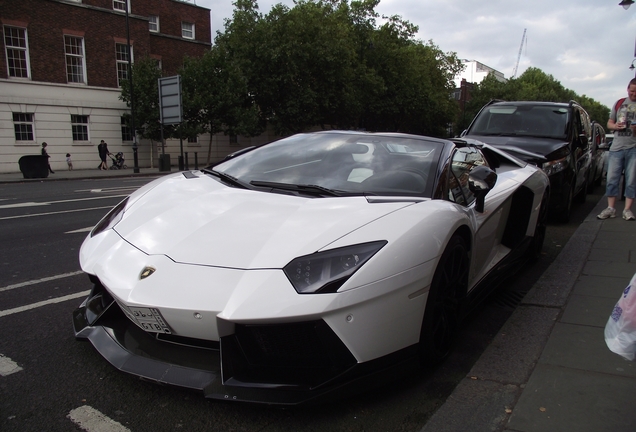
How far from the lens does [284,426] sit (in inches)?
86.8

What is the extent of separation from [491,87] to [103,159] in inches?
2483

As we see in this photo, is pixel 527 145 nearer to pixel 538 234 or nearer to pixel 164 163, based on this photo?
pixel 538 234

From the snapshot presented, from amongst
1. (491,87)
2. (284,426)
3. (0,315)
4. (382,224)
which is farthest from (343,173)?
(491,87)

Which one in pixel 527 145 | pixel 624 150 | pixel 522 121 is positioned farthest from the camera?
pixel 522 121

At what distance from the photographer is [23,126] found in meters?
24.9

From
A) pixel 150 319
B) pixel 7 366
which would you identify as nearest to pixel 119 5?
pixel 7 366

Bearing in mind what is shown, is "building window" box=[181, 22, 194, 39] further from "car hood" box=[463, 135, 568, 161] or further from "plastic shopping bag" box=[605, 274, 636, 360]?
"plastic shopping bag" box=[605, 274, 636, 360]

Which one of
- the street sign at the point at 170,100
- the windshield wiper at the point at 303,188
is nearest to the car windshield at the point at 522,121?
the windshield wiper at the point at 303,188

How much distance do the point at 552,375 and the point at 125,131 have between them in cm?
2989

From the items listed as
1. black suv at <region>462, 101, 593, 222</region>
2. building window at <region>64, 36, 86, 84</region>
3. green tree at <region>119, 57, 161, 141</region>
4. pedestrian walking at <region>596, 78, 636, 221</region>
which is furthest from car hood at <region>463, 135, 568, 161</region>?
building window at <region>64, 36, 86, 84</region>

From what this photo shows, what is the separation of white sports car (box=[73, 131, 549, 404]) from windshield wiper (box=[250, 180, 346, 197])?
0.04 ft

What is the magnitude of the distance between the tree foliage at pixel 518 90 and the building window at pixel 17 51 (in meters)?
56.6

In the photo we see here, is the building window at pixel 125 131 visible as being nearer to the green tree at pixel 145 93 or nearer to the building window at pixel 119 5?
the green tree at pixel 145 93

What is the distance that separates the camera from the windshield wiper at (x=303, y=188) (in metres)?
2.90
